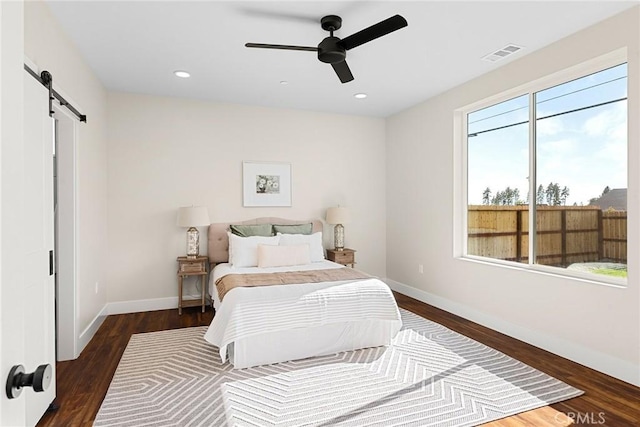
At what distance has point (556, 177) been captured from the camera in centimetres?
340

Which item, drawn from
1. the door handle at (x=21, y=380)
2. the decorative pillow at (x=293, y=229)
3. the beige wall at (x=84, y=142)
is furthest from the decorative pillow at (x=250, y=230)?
the door handle at (x=21, y=380)

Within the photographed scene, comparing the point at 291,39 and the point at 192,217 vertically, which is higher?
the point at 291,39

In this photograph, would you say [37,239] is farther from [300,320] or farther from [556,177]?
[556,177]

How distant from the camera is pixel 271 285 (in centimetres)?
330

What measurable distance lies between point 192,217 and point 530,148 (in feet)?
12.6

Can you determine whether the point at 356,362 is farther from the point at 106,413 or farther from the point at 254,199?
the point at 254,199

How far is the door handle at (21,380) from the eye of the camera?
2.38ft

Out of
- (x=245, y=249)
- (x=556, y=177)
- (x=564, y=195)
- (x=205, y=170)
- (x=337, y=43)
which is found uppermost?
(x=337, y=43)

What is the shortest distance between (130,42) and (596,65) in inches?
155

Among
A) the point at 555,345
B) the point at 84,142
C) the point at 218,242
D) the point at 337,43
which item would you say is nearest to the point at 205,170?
the point at 218,242

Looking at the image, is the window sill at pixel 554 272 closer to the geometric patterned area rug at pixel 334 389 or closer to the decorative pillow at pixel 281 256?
the geometric patterned area rug at pixel 334 389

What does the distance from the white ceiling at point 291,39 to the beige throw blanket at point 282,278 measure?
2.12 meters

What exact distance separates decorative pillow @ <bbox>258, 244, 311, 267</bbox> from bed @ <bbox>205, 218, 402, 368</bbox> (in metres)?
0.69

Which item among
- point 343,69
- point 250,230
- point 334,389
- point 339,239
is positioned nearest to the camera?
point 334,389
